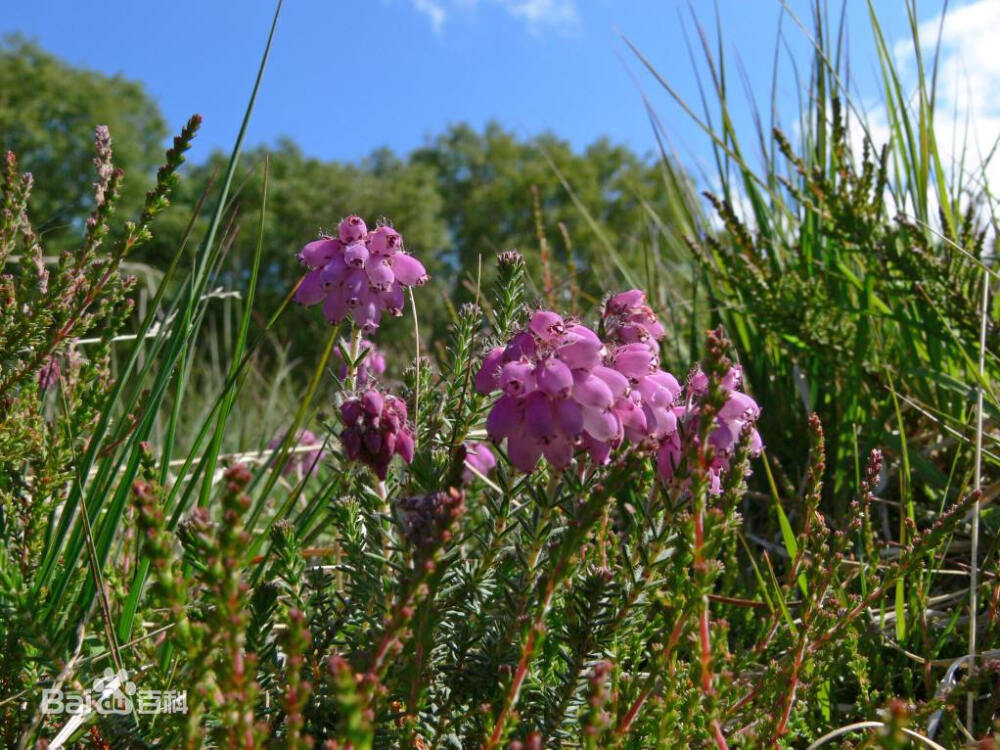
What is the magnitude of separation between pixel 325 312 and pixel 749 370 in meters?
2.37

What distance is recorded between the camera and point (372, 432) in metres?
1.36

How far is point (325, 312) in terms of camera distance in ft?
5.79

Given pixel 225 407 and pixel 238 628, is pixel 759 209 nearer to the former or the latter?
pixel 225 407

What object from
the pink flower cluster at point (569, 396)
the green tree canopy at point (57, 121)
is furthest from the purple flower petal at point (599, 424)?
the green tree canopy at point (57, 121)

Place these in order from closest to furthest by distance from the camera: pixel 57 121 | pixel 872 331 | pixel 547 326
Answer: pixel 547 326 < pixel 872 331 < pixel 57 121

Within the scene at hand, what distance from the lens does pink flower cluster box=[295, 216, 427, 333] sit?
173cm

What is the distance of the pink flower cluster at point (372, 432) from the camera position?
1.35 m

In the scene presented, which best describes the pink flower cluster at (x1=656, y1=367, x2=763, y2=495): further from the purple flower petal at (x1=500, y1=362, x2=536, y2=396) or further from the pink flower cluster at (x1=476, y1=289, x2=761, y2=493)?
the purple flower petal at (x1=500, y1=362, x2=536, y2=396)

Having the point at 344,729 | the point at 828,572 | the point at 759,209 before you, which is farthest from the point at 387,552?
the point at 759,209

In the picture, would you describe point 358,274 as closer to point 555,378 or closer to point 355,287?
point 355,287

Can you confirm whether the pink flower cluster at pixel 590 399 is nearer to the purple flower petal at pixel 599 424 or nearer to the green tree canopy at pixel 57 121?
the purple flower petal at pixel 599 424

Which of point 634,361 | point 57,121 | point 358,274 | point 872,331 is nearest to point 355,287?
point 358,274

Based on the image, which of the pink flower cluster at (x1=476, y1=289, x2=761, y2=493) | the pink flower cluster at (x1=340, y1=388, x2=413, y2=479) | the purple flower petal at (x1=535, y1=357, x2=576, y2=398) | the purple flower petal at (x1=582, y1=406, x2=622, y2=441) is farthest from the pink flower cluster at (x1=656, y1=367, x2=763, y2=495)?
the pink flower cluster at (x1=340, y1=388, x2=413, y2=479)
